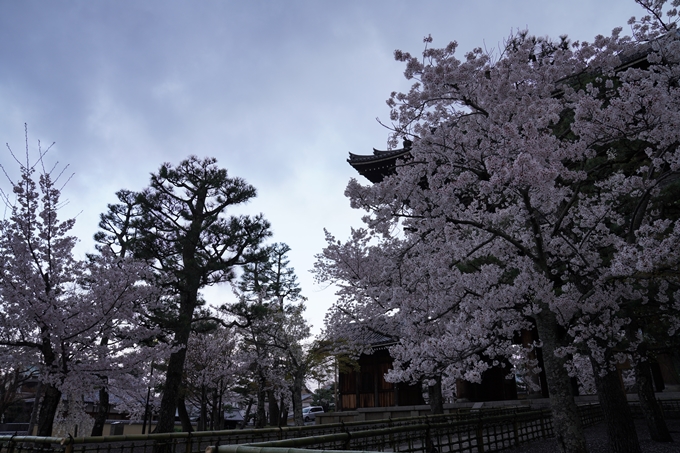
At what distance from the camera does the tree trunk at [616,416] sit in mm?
8281

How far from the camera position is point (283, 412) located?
104 ft

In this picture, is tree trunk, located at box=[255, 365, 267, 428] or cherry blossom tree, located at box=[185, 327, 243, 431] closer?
tree trunk, located at box=[255, 365, 267, 428]

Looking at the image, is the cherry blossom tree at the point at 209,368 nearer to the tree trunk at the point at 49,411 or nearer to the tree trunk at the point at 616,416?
the tree trunk at the point at 49,411

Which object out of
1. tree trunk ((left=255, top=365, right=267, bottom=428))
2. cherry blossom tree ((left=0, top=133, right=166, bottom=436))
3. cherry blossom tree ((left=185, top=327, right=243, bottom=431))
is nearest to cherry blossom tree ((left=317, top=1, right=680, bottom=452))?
cherry blossom tree ((left=0, top=133, right=166, bottom=436))

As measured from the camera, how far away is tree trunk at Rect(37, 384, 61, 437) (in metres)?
8.46

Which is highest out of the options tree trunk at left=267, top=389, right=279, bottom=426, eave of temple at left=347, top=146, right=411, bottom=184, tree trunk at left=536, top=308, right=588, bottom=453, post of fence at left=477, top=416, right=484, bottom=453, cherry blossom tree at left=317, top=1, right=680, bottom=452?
eave of temple at left=347, top=146, right=411, bottom=184

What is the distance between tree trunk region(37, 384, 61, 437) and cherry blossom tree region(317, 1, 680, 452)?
7843mm

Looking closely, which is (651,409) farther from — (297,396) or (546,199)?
(297,396)

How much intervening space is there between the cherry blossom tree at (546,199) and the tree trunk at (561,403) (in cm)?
2

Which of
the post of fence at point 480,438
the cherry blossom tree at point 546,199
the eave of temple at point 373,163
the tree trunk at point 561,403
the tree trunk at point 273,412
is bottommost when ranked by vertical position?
the tree trunk at point 273,412

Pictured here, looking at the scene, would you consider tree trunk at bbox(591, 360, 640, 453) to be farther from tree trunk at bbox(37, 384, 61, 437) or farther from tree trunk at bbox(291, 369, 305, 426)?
tree trunk at bbox(291, 369, 305, 426)

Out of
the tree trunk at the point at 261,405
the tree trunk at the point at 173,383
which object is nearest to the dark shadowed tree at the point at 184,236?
the tree trunk at the point at 173,383

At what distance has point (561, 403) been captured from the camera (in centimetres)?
711

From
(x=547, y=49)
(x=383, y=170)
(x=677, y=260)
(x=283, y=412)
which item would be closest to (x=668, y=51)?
(x=547, y=49)
